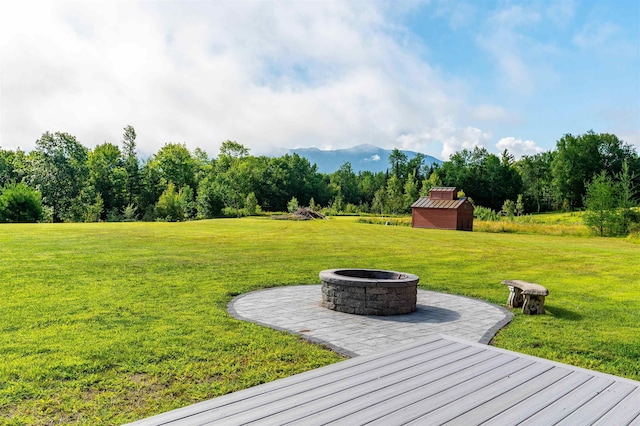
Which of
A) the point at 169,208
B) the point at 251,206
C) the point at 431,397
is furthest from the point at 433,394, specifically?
the point at 251,206

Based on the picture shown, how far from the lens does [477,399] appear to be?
12.2 feet

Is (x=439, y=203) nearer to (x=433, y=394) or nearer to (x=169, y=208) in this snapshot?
(x=169, y=208)

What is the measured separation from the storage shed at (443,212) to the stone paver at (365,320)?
99.0 ft

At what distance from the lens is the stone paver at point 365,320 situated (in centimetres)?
659

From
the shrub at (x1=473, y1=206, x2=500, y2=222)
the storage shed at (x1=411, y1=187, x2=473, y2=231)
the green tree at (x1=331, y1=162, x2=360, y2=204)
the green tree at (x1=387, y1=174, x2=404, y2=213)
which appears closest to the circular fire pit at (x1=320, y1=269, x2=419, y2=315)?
the storage shed at (x1=411, y1=187, x2=473, y2=231)

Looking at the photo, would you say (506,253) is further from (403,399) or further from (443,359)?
(403,399)

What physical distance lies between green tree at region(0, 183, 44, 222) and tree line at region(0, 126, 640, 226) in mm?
80

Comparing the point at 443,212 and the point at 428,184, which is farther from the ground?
the point at 428,184

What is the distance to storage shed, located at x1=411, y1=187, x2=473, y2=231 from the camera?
128 feet

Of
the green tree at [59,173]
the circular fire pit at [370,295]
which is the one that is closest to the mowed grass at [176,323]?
the circular fire pit at [370,295]

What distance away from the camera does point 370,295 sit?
819cm

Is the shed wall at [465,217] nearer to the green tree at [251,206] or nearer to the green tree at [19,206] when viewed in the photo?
the green tree at [251,206]

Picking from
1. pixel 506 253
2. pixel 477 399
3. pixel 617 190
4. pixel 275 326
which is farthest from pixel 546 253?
pixel 617 190

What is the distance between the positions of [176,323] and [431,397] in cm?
470
